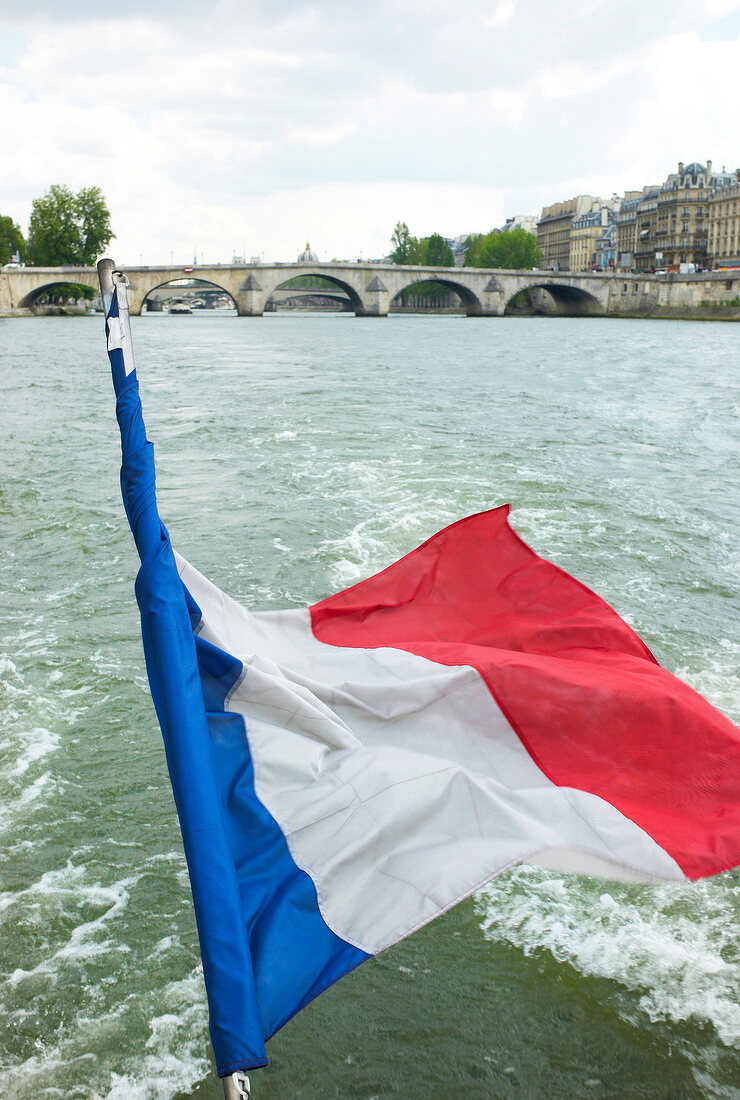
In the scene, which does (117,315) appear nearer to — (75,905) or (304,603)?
(75,905)

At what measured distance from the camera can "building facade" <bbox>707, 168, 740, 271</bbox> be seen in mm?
63469

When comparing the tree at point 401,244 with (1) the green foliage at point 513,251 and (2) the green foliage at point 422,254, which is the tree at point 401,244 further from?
(1) the green foliage at point 513,251

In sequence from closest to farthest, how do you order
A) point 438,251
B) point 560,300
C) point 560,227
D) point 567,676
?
point 567,676
point 560,300
point 438,251
point 560,227

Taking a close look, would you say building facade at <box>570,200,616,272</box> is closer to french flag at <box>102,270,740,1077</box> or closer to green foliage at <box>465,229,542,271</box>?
green foliage at <box>465,229,542,271</box>

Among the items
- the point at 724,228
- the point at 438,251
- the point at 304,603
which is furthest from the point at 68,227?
the point at 304,603

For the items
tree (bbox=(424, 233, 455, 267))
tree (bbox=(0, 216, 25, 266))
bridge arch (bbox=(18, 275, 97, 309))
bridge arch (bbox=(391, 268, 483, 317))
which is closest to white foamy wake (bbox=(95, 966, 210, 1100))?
bridge arch (bbox=(18, 275, 97, 309))

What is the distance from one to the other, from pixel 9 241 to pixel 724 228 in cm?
4499

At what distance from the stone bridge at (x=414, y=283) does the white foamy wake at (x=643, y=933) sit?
45.0 meters

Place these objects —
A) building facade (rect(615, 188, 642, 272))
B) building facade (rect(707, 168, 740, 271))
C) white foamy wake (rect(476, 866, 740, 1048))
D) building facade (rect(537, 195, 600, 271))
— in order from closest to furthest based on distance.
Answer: white foamy wake (rect(476, 866, 740, 1048)), building facade (rect(707, 168, 740, 271)), building facade (rect(615, 188, 642, 272)), building facade (rect(537, 195, 600, 271))

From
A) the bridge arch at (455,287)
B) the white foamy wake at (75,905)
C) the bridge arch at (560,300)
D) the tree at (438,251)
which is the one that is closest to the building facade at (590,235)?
the tree at (438,251)

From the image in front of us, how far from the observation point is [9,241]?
53906 mm

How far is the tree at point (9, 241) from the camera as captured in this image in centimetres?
4990

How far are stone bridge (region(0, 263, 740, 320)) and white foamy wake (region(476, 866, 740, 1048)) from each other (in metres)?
45.0

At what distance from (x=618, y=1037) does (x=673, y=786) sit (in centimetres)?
61
